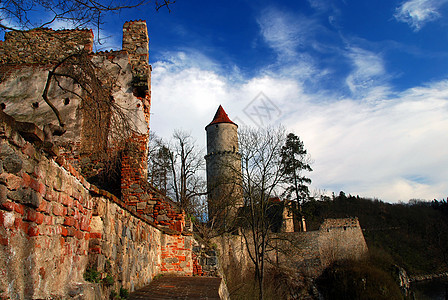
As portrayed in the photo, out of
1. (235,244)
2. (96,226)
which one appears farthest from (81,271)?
(235,244)

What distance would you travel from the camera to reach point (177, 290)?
5223 mm

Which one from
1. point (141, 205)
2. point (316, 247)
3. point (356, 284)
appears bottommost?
point (356, 284)

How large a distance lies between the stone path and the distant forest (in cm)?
2131

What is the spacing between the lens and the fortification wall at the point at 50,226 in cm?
212

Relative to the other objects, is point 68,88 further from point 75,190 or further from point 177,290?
point 75,190

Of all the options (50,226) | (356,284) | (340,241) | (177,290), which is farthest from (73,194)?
(340,241)

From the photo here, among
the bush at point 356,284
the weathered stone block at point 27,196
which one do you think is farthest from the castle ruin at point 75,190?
the bush at point 356,284

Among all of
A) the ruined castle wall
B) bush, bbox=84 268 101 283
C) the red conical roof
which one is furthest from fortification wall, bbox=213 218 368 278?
bush, bbox=84 268 101 283

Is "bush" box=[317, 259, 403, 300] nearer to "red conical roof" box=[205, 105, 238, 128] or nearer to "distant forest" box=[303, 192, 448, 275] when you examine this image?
"distant forest" box=[303, 192, 448, 275]

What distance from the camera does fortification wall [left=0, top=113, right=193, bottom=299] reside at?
2.12 m

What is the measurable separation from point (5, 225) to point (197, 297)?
3.39 metres

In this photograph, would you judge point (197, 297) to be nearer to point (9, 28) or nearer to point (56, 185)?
point (56, 185)

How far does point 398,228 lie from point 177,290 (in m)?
47.0

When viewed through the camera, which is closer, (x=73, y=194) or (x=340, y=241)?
(x=73, y=194)
